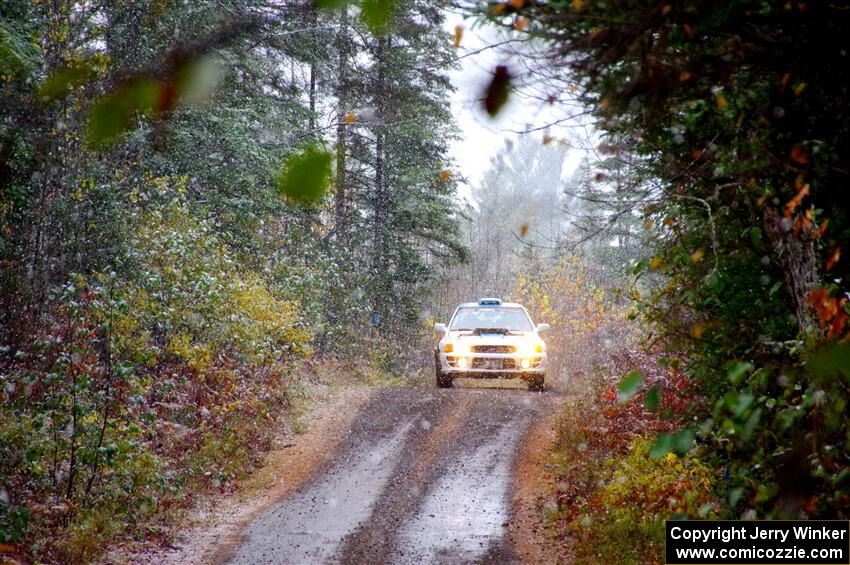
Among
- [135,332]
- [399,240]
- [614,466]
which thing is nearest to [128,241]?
[135,332]

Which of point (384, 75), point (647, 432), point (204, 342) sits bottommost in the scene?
point (647, 432)

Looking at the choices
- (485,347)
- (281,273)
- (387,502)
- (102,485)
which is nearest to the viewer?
(102,485)

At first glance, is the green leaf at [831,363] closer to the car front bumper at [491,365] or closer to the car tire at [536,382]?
the car front bumper at [491,365]

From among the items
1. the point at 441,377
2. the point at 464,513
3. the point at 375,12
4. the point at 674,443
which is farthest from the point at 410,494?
the point at 674,443

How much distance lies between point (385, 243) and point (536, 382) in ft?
34.5

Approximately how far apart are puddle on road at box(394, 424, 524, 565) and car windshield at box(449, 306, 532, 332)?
4.28 m

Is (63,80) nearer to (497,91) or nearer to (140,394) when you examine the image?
(140,394)

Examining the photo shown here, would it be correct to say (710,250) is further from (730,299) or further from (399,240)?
(399,240)

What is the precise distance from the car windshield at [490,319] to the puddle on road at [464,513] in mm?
4278

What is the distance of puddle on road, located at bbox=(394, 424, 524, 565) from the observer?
7496 mm

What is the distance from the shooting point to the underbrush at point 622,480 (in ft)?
23.0

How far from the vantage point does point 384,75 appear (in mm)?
24844

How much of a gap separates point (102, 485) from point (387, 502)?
10.7 feet

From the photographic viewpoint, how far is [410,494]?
31.3ft
